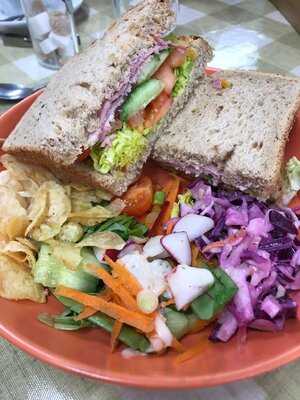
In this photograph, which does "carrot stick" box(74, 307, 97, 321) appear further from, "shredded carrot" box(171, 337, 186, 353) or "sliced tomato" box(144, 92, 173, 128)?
"sliced tomato" box(144, 92, 173, 128)

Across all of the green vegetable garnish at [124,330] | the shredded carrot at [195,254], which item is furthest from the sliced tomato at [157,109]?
the green vegetable garnish at [124,330]

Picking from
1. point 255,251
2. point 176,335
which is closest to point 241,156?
point 255,251

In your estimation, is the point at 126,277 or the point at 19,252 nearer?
the point at 126,277

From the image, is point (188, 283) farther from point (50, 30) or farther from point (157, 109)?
point (50, 30)

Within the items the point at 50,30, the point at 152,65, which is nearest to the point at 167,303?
the point at 152,65

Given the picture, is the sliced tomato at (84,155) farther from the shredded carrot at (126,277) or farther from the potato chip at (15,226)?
the shredded carrot at (126,277)
